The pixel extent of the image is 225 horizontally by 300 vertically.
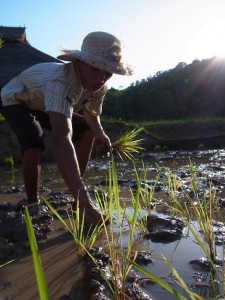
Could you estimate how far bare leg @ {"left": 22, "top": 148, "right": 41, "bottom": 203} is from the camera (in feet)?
7.35

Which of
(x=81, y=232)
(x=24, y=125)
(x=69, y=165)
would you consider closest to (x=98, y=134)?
(x=24, y=125)

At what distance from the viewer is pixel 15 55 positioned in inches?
447

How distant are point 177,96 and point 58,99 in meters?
18.9

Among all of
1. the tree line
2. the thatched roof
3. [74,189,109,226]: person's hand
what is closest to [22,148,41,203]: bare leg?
[74,189,109,226]: person's hand

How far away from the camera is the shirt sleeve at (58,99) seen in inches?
65.5

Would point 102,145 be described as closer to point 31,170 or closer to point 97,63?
point 31,170

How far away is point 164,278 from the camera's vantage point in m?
1.11

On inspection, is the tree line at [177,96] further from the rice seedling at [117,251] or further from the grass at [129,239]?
the rice seedling at [117,251]

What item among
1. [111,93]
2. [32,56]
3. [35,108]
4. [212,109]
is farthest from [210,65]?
[35,108]

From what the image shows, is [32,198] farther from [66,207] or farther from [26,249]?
[26,249]

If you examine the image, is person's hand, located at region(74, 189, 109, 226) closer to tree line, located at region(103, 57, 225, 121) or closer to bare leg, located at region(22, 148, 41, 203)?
bare leg, located at region(22, 148, 41, 203)

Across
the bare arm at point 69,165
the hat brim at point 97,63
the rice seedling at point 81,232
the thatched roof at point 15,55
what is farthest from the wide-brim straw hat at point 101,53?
the thatched roof at point 15,55

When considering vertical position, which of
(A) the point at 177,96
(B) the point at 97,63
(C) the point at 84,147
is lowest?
(C) the point at 84,147

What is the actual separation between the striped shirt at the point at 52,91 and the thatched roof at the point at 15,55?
815 cm
